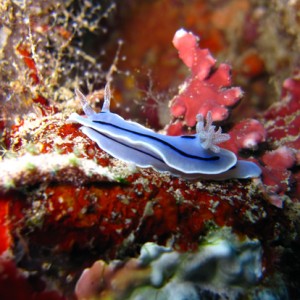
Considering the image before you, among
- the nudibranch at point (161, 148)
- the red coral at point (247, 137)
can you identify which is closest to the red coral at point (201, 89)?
the red coral at point (247, 137)

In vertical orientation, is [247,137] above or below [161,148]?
above

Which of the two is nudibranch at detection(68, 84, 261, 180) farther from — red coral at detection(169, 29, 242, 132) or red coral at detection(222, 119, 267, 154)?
red coral at detection(169, 29, 242, 132)

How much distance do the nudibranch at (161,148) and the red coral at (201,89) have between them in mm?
752

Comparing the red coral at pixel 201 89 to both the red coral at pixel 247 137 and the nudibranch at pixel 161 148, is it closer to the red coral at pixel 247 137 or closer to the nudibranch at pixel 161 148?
the red coral at pixel 247 137

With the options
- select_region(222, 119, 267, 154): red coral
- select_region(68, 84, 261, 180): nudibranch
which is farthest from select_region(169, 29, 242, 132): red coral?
select_region(68, 84, 261, 180): nudibranch

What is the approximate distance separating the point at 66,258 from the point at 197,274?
1009 millimetres

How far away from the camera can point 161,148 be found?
2.68m

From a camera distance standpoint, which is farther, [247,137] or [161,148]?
[247,137]

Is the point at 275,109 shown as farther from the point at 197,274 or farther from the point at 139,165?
the point at 197,274

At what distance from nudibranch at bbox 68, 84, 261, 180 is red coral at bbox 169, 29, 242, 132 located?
75cm

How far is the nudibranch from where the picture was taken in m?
2.64

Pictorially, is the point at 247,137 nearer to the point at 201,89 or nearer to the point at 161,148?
the point at 201,89

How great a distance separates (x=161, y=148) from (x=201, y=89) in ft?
4.42

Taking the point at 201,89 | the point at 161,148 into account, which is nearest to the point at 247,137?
the point at 201,89
